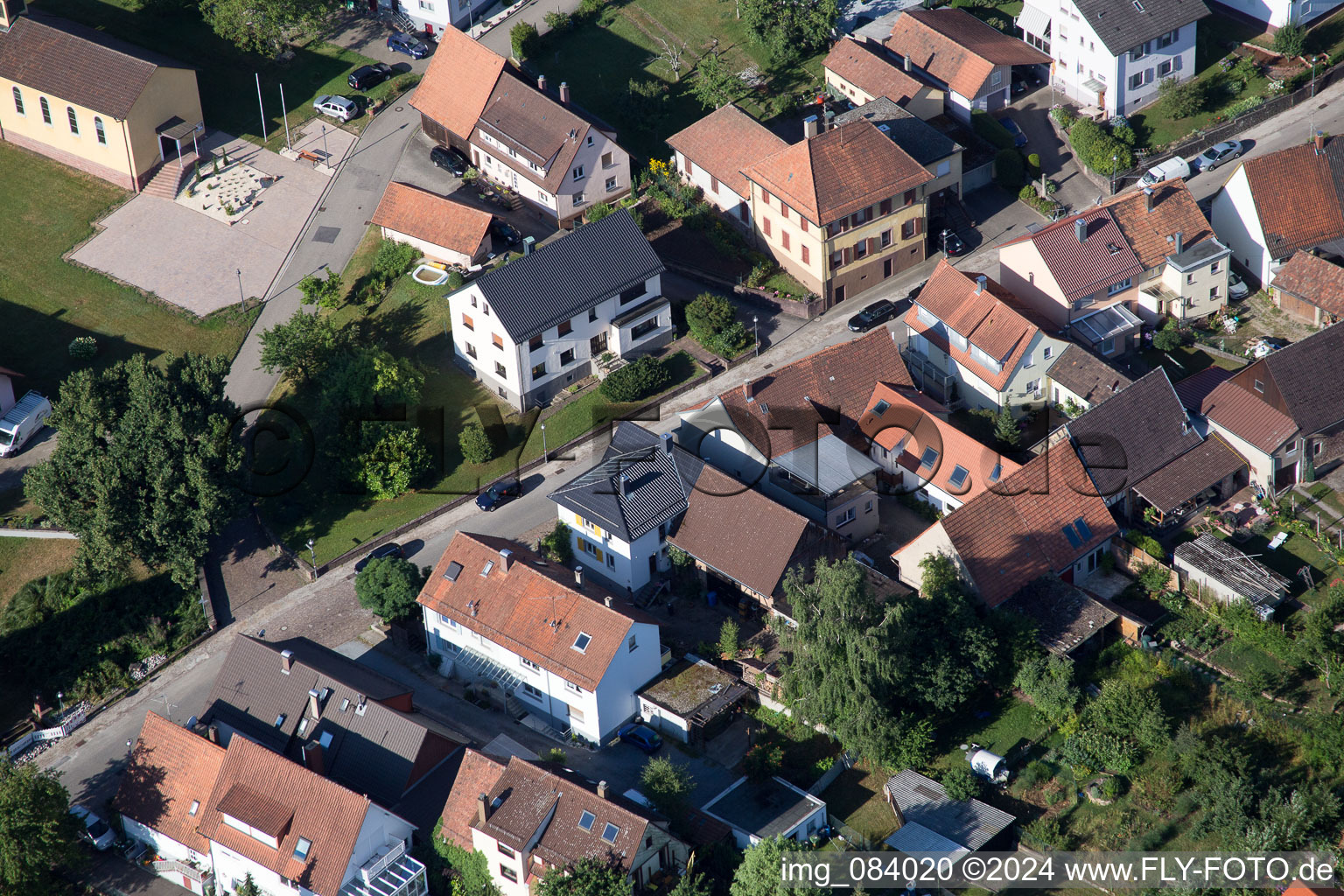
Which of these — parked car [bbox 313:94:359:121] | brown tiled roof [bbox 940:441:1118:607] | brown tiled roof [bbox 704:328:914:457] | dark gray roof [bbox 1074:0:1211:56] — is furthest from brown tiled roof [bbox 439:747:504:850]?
dark gray roof [bbox 1074:0:1211:56]

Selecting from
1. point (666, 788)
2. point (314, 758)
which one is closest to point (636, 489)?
point (666, 788)

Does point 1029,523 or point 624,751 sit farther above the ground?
point 1029,523

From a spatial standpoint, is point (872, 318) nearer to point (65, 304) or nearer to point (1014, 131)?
point (1014, 131)

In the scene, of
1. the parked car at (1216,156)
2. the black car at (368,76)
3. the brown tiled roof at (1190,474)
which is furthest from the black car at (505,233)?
the parked car at (1216,156)

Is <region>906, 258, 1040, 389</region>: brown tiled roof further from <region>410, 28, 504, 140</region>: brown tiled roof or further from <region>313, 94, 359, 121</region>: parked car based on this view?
<region>313, 94, 359, 121</region>: parked car

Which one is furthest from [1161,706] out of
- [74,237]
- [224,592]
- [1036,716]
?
[74,237]

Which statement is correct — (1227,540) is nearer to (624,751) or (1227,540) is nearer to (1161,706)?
(1161,706)
